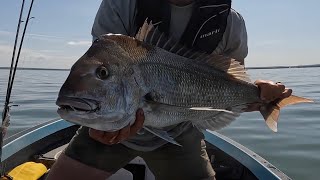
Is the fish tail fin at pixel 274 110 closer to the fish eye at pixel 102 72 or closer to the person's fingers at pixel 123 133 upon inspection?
the person's fingers at pixel 123 133

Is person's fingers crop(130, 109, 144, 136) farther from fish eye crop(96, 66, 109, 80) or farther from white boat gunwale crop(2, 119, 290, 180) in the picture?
white boat gunwale crop(2, 119, 290, 180)

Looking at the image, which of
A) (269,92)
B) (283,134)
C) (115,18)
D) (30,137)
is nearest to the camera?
(269,92)

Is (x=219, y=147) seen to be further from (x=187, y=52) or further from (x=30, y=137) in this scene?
(x=187, y=52)

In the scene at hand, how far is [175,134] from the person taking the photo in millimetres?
3443

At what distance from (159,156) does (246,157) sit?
75.1 inches

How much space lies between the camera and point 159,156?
3.57 meters

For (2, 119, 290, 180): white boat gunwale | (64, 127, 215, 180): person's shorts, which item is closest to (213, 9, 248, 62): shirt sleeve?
(64, 127, 215, 180): person's shorts

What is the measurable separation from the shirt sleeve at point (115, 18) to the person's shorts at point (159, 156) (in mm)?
898

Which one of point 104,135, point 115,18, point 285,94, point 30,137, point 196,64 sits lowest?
point 30,137

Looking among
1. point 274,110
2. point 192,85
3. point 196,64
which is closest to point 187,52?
point 196,64

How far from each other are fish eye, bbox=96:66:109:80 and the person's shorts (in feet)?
4.01

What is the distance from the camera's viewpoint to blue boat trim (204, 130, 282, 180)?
4.55 m

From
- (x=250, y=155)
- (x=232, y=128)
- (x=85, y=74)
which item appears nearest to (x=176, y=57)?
(x=85, y=74)

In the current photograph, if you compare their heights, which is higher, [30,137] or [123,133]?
[123,133]
